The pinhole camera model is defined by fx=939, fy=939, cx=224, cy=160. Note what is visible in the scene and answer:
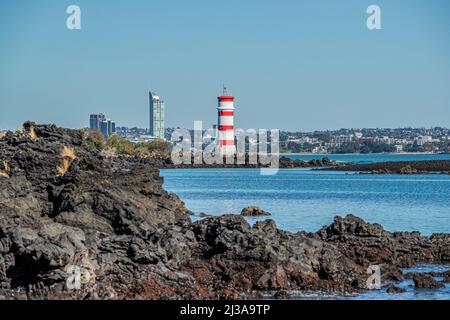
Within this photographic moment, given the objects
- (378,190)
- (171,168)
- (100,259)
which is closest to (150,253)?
(100,259)

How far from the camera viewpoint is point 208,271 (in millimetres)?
19422

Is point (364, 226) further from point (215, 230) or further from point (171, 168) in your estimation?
point (171, 168)

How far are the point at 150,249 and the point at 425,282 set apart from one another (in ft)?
18.8

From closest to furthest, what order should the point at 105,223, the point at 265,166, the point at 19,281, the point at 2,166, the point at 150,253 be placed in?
the point at 19,281 < the point at 150,253 < the point at 105,223 < the point at 2,166 < the point at 265,166

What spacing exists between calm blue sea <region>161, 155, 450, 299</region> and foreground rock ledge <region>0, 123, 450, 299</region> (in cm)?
198

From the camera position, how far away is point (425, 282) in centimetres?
1947

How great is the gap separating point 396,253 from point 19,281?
9.83m

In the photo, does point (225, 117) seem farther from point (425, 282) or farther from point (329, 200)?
point (425, 282)

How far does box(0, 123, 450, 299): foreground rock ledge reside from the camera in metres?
17.3
